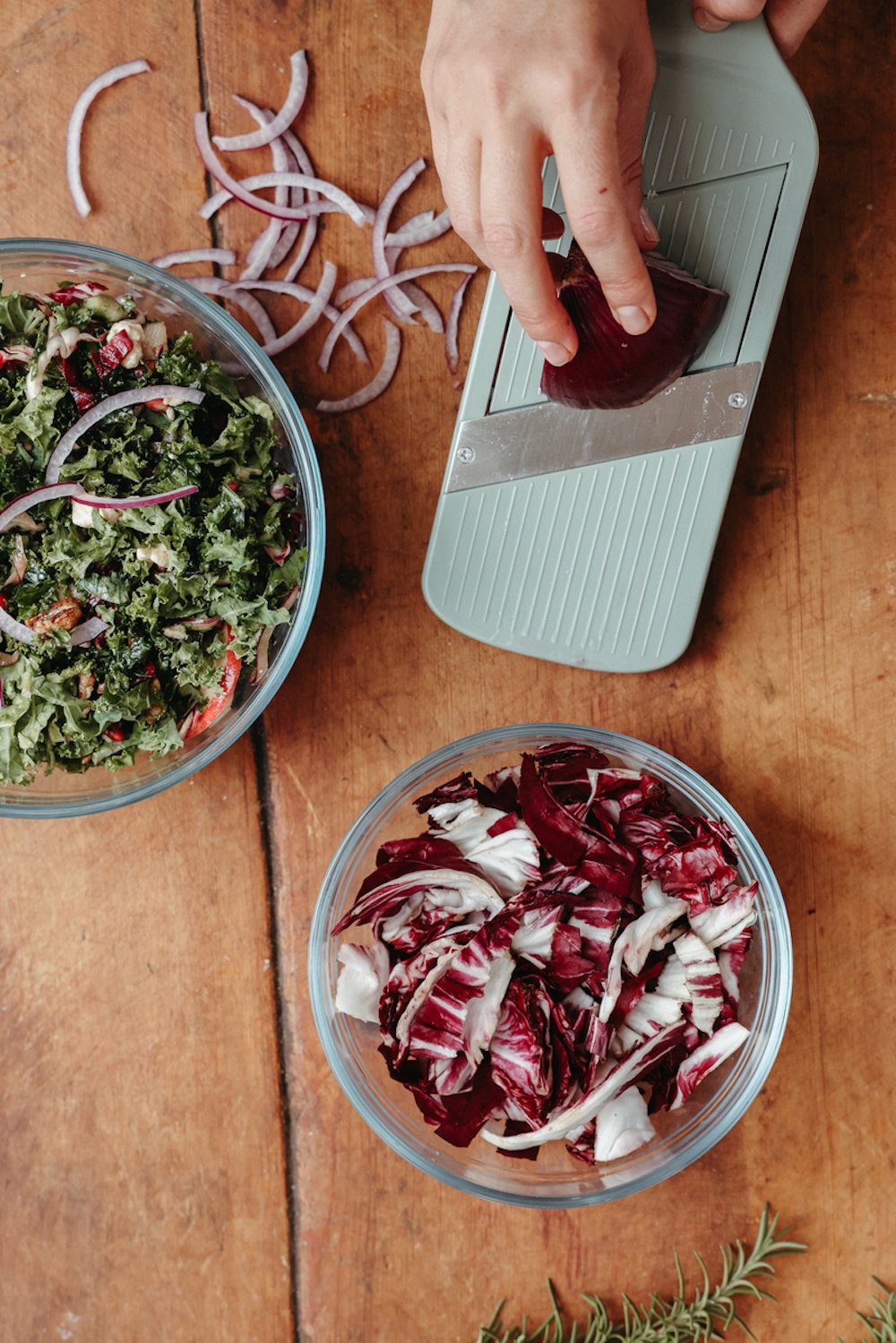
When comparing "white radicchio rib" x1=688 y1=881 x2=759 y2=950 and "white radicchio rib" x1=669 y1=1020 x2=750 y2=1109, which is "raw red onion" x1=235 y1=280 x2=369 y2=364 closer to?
"white radicchio rib" x1=688 y1=881 x2=759 y2=950

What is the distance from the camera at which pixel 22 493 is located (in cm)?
115

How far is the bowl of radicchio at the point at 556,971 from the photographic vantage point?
3.68ft

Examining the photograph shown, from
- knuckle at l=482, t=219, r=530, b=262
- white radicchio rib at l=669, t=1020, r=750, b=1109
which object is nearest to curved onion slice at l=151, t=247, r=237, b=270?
knuckle at l=482, t=219, r=530, b=262

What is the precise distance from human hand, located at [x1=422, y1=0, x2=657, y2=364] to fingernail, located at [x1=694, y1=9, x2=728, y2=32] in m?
0.14

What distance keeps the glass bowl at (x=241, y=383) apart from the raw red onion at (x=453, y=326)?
0.70 feet

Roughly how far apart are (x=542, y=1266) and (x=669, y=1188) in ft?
0.61

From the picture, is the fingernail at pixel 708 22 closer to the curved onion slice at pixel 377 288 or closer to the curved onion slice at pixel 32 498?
the curved onion slice at pixel 377 288

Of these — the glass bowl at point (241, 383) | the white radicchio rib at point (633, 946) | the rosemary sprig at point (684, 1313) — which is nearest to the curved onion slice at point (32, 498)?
the glass bowl at point (241, 383)

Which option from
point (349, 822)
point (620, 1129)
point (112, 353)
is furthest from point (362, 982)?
point (112, 353)

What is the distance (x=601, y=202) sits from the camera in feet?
3.24

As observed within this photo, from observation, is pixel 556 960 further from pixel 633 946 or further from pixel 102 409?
pixel 102 409

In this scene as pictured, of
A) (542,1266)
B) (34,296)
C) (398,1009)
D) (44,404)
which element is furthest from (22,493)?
(542,1266)

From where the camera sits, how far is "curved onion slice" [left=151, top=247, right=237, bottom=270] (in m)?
1.30

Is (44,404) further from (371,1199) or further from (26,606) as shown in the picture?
(371,1199)
